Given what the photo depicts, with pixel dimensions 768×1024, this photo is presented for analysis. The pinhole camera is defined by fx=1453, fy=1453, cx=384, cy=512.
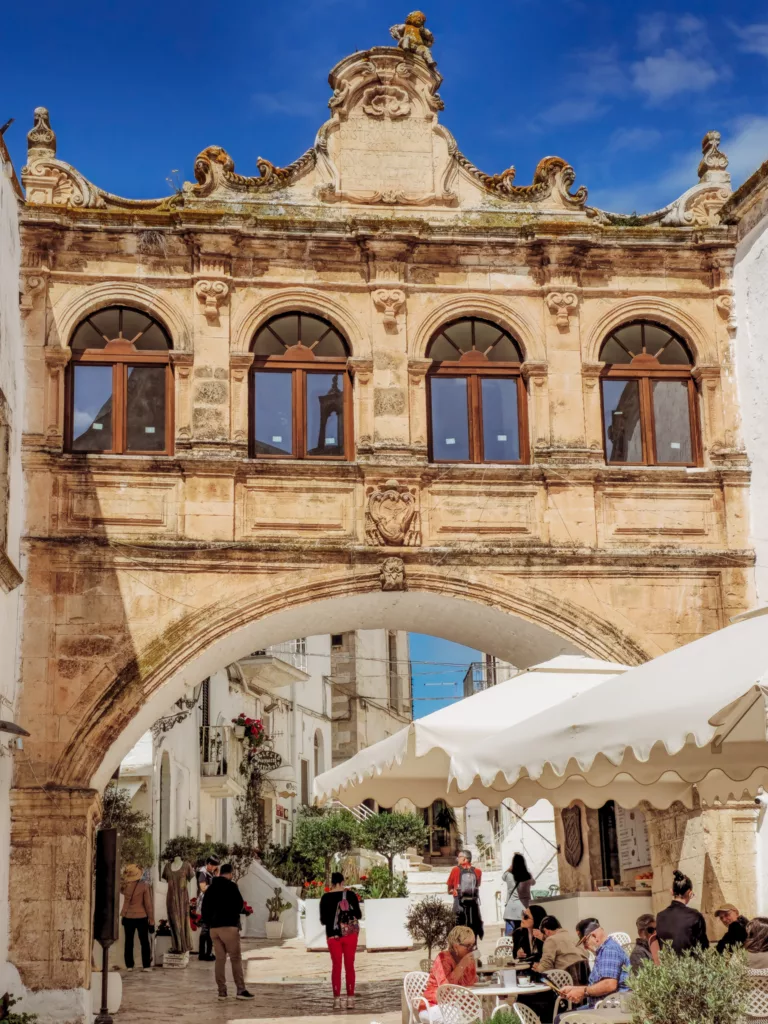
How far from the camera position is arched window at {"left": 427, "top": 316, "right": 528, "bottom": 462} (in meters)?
15.3

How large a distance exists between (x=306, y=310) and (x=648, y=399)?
376 centimetres

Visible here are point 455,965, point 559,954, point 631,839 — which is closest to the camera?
point 455,965

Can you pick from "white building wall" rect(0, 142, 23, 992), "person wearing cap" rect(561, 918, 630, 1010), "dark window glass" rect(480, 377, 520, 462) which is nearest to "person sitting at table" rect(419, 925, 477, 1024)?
"person wearing cap" rect(561, 918, 630, 1010)

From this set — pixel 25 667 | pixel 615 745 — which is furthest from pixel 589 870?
pixel 615 745

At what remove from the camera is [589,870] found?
17047mm

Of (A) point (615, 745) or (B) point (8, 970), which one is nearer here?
(A) point (615, 745)

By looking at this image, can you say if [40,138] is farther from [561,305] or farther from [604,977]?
[604,977]

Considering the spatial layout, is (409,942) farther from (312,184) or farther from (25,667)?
(312,184)

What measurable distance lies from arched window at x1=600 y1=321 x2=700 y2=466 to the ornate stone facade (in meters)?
0.17

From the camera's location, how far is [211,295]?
15047mm

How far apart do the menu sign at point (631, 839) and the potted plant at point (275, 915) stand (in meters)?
9.53

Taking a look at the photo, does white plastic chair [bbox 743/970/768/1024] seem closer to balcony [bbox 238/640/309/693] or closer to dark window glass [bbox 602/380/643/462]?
dark window glass [bbox 602/380/643/462]

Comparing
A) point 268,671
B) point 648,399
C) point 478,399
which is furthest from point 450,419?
point 268,671

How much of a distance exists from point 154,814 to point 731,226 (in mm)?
12981
